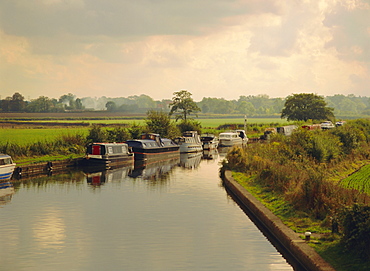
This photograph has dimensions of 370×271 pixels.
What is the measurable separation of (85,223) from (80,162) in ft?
72.4

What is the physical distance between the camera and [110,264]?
48.5 ft

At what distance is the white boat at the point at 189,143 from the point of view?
5959cm

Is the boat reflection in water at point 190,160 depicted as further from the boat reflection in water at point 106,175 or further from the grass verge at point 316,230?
the grass verge at point 316,230

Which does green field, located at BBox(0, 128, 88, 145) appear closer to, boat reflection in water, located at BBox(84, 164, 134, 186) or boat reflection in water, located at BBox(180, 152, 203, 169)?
boat reflection in water, located at BBox(84, 164, 134, 186)

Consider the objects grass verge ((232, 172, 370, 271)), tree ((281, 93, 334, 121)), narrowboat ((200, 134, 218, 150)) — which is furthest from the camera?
tree ((281, 93, 334, 121))

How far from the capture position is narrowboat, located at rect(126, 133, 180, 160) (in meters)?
47.9

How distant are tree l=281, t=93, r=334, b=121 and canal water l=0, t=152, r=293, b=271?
94.6 meters

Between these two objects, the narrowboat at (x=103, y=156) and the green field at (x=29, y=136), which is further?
the green field at (x=29, y=136)

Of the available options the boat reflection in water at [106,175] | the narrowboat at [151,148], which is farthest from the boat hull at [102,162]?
the narrowboat at [151,148]

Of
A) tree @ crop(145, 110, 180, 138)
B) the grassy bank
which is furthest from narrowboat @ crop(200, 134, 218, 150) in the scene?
the grassy bank

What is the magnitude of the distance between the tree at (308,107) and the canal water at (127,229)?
94638 mm

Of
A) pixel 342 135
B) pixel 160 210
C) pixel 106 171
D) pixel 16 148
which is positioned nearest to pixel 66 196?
pixel 160 210

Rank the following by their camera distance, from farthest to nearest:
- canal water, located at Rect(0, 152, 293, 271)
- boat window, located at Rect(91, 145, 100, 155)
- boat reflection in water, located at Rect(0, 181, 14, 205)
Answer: boat window, located at Rect(91, 145, 100, 155) → boat reflection in water, located at Rect(0, 181, 14, 205) → canal water, located at Rect(0, 152, 293, 271)

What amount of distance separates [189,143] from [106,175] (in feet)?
78.7
